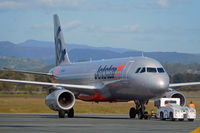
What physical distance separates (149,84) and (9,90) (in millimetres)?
68304

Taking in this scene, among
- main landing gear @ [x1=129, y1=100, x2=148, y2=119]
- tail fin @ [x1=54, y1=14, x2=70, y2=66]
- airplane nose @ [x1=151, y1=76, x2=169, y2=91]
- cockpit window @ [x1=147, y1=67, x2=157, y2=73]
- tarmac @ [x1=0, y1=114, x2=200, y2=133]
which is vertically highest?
tail fin @ [x1=54, y1=14, x2=70, y2=66]

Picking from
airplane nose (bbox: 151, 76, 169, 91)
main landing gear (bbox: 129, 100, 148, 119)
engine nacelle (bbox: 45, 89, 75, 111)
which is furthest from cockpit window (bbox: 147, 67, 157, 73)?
engine nacelle (bbox: 45, 89, 75, 111)

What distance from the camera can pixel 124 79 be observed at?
3916 centimetres

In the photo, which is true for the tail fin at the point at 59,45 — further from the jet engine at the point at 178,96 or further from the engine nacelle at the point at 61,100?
the jet engine at the point at 178,96

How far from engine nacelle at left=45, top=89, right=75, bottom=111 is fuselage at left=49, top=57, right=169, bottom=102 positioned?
2.46m

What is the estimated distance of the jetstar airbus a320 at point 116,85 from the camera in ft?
123

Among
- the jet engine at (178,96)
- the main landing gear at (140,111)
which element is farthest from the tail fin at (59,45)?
the main landing gear at (140,111)

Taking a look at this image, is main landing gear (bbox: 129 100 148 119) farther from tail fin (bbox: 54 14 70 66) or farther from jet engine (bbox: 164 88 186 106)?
tail fin (bbox: 54 14 70 66)

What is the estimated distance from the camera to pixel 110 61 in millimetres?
43406

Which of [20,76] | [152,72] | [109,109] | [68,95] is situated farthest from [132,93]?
[20,76]

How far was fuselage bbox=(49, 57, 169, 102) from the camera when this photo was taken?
37.3 m

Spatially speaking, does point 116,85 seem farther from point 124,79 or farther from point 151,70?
point 151,70

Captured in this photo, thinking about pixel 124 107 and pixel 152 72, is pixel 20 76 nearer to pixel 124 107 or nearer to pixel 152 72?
pixel 124 107

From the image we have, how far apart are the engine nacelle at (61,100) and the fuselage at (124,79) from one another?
8.06 feet
